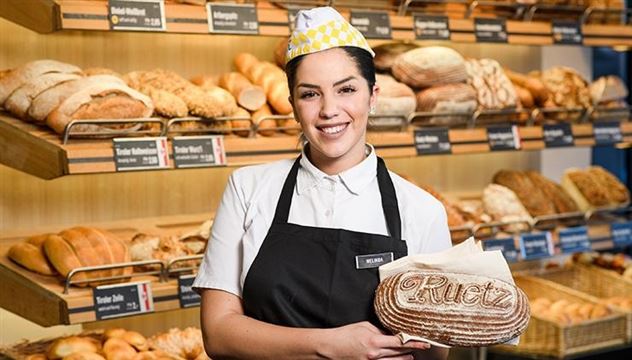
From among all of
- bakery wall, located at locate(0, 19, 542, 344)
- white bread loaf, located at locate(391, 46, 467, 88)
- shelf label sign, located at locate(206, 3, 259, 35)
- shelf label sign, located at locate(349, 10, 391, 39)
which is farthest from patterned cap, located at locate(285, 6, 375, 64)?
white bread loaf, located at locate(391, 46, 467, 88)

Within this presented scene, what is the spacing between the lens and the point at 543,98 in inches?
163

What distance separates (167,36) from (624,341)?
6.81 ft

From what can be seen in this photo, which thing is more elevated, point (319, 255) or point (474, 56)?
point (474, 56)

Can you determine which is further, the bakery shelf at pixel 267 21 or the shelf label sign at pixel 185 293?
the shelf label sign at pixel 185 293

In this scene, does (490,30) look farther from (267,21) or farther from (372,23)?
(267,21)

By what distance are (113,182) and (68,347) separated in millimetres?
737

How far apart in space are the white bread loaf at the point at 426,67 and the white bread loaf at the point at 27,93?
4.23 ft

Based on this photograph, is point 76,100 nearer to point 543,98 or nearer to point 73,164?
point 73,164

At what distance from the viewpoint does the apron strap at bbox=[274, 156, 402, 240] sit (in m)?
2.15

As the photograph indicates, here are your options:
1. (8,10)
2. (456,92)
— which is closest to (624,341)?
(456,92)

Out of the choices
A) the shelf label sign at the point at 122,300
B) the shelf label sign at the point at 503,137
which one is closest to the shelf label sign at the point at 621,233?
the shelf label sign at the point at 503,137

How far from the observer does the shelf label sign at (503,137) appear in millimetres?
3865

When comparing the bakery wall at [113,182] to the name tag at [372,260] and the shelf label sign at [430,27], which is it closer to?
the shelf label sign at [430,27]

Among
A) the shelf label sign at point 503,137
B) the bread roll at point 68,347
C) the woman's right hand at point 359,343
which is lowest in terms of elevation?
the bread roll at point 68,347
